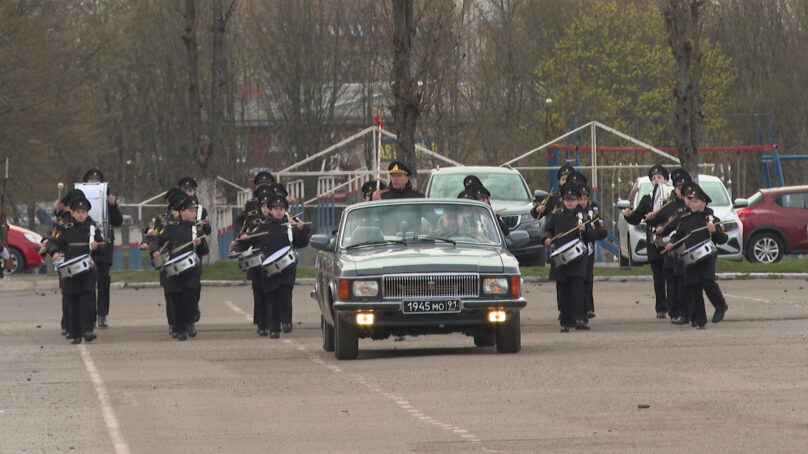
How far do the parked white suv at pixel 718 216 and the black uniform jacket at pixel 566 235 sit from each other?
11.1 meters

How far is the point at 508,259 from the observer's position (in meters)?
16.1

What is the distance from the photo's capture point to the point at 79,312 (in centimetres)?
1983

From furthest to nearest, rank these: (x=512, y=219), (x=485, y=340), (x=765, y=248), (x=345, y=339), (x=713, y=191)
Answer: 1. (x=765, y=248)
2. (x=713, y=191)
3. (x=512, y=219)
4. (x=485, y=340)
5. (x=345, y=339)

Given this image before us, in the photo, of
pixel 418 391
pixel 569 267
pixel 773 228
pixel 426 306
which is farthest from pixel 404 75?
pixel 418 391

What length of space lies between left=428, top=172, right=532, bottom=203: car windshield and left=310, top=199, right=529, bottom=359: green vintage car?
13.4 m

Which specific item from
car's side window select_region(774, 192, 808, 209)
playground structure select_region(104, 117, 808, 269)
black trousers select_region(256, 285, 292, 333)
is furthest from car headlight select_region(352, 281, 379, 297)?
car's side window select_region(774, 192, 808, 209)

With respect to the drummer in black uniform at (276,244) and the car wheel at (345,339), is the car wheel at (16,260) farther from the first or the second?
the car wheel at (345,339)

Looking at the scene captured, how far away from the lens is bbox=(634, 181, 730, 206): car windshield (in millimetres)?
31406

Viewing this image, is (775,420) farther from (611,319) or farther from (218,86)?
(218,86)

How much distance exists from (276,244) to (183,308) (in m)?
1.34

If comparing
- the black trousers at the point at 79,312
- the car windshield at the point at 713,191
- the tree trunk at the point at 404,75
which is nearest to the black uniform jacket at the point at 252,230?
the black trousers at the point at 79,312

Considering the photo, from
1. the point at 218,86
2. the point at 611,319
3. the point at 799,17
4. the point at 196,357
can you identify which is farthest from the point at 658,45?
the point at 196,357

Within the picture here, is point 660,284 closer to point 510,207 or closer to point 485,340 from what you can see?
point 485,340

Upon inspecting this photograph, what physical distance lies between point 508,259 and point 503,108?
2012 inches
